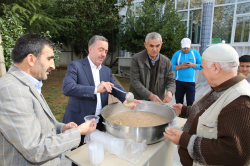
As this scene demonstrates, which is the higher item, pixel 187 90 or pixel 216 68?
pixel 216 68

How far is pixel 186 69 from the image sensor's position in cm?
404

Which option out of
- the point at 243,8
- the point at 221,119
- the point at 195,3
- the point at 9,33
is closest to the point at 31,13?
the point at 9,33

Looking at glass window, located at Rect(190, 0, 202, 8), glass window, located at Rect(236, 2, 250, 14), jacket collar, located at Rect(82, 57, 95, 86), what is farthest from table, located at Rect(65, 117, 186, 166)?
glass window, located at Rect(190, 0, 202, 8)

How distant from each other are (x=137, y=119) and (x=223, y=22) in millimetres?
8377

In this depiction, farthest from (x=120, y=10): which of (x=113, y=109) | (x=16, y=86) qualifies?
(x=16, y=86)

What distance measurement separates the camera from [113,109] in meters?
2.07

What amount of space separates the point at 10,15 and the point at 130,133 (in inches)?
154

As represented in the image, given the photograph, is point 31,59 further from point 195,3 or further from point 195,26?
point 195,3

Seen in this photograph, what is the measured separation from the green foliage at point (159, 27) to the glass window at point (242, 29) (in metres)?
2.47

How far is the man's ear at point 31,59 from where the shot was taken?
1106 mm

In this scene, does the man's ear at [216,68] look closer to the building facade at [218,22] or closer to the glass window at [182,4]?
the building facade at [218,22]

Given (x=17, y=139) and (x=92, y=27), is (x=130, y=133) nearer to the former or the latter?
(x=17, y=139)

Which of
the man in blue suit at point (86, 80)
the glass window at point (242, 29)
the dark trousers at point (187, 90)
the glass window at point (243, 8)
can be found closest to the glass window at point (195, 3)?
the glass window at point (243, 8)

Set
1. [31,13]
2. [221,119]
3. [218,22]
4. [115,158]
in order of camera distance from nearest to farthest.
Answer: [221,119] → [115,158] → [31,13] → [218,22]
